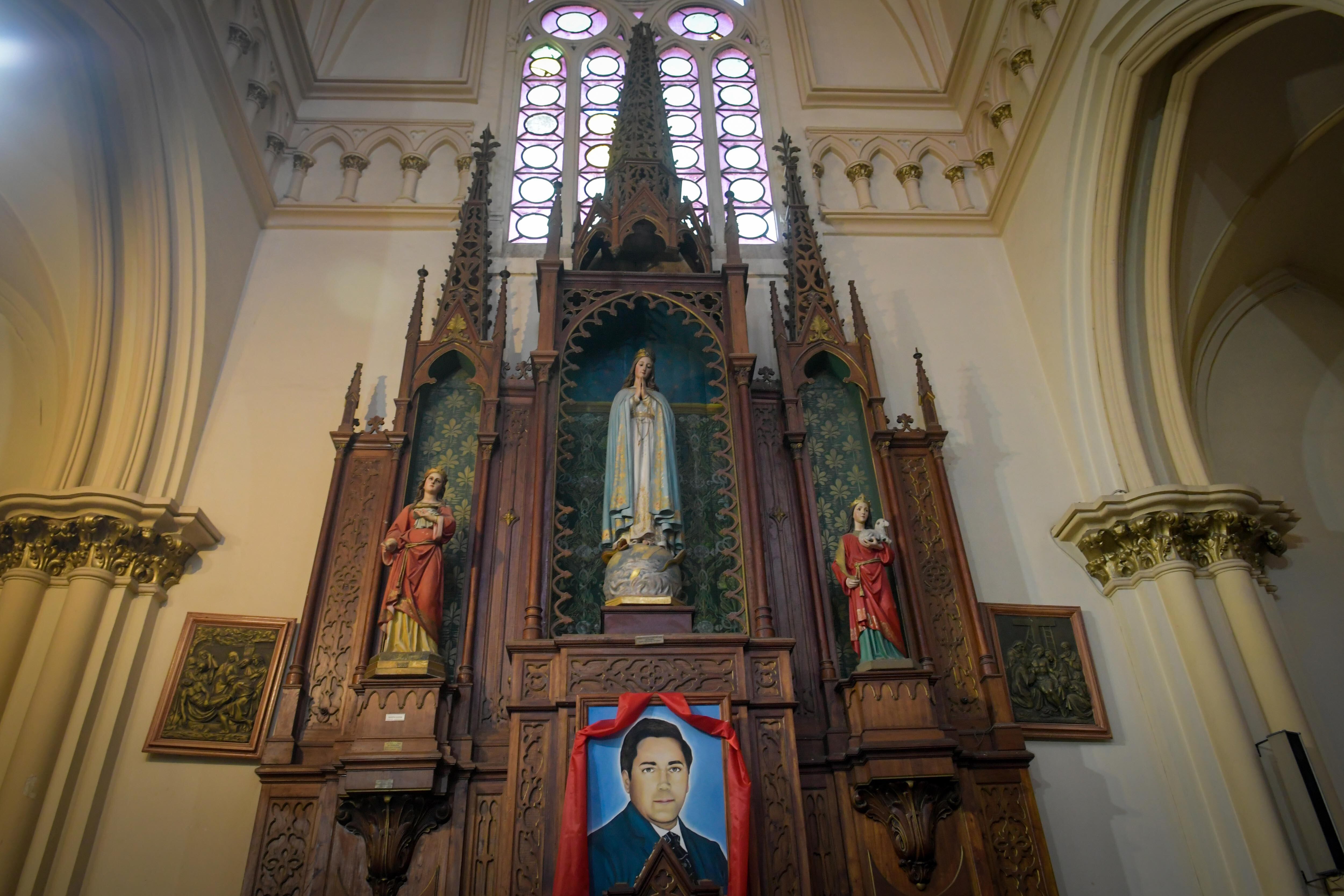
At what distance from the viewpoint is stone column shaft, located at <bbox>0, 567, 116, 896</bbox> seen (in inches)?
237

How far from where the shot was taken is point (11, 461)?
816 centimetres

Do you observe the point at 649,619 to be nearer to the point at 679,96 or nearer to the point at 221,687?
the point at 221,687

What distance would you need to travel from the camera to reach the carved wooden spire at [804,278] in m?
8.47

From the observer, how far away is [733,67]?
12.3 meters

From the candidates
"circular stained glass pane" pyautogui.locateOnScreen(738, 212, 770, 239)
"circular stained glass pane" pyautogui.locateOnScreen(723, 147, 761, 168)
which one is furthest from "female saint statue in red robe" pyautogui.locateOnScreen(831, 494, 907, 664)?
"circular stained glass pane" pyautogui.locateOnScreen(723, 147, 761, 168)

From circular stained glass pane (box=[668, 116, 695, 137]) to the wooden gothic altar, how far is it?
182cm

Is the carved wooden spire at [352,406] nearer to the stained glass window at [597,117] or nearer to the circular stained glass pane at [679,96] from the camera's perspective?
the stained glass window at [597,117]

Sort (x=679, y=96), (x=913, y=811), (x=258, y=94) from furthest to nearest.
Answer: (x=679, y=96)
(x=258, y=94)
(x=913, y=811)

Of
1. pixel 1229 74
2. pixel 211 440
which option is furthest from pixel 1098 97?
pixel 211 440

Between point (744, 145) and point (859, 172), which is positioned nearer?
point (859, 172)

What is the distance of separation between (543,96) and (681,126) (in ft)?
5.50

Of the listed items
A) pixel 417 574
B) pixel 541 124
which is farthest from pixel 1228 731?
pixel 541 124

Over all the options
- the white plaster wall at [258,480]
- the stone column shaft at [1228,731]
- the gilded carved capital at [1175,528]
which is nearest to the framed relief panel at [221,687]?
the white plaster wall at [258,480]

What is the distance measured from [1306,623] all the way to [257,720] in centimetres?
776
